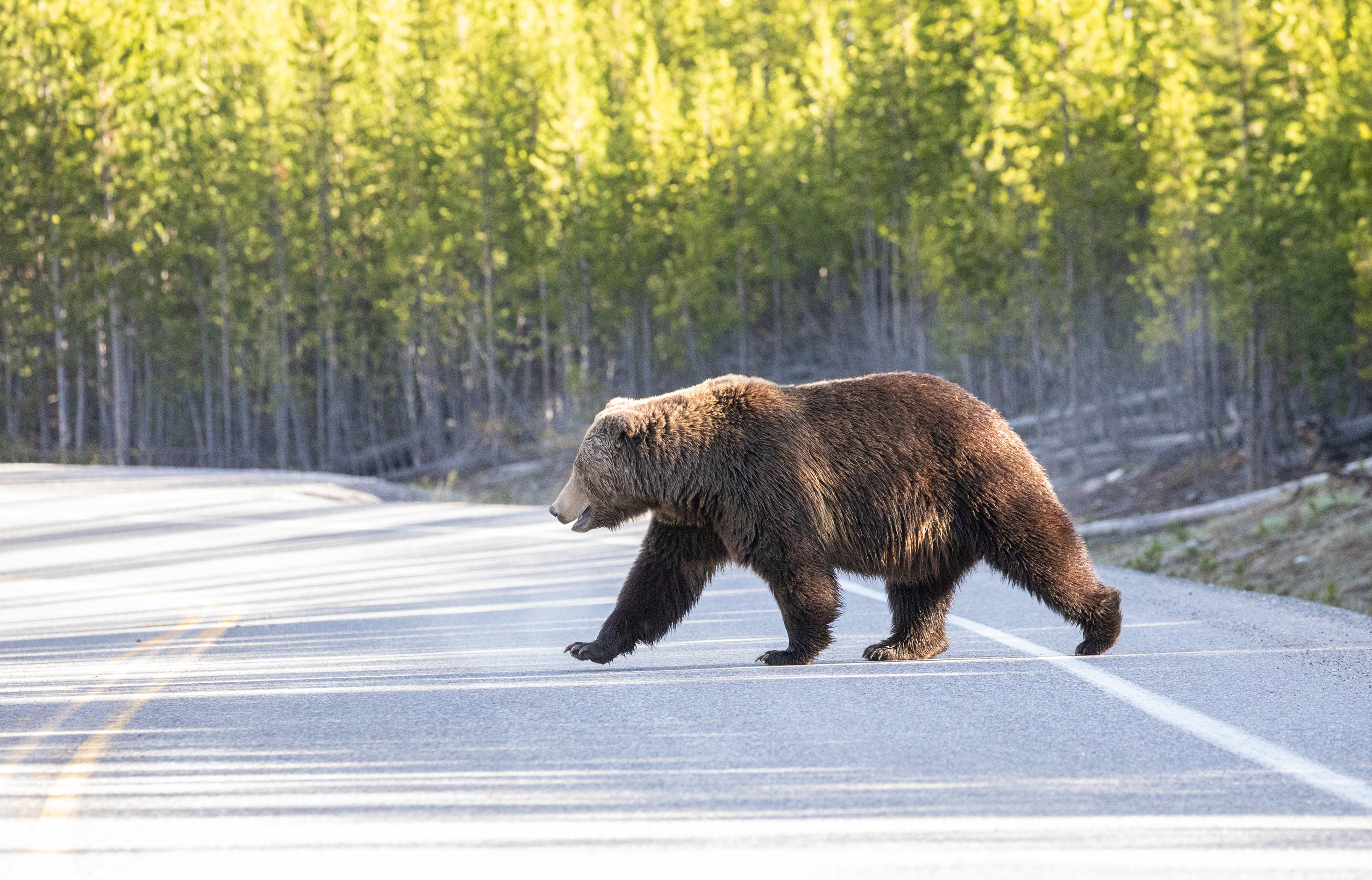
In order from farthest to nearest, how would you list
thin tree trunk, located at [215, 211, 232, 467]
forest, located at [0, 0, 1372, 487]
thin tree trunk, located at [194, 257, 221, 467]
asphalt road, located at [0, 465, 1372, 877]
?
1. thin tree trunk, located at [194, 257, 221, 467]
2. thin tree trunk, located at [215, 211, 232, 467]
3. forest, located at [0, 0, 1372, 487]
4. asphalt road, located at [0, 465, 1372, 877]

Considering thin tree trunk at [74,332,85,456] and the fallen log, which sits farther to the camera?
thin tree trunk at [74,332,85,456]

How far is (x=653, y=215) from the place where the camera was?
46.2 metres

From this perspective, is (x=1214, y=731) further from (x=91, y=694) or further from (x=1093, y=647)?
(x=91, y=694)

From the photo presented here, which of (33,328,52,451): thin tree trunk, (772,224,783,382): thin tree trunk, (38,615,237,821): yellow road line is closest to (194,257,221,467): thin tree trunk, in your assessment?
(33,328,52,451): thin tree trunk

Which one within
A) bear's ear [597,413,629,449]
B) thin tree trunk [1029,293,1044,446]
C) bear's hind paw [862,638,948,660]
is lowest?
bear's hind paw [862,638,948,660]

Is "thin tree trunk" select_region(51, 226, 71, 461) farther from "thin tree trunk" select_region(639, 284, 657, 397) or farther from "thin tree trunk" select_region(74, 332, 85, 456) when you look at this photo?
"thin tree trunk" select_region(639, 284, 657, 397)

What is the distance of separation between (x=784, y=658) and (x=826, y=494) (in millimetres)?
921

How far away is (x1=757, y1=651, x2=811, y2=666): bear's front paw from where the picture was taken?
23.2 feet

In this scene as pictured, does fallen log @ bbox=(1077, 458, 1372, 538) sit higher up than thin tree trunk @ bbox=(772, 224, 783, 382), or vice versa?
thin tree trunk @ bbox=(772, 224, 783, 382)

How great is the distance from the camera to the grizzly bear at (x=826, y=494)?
264 inches

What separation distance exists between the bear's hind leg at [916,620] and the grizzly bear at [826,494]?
200 millimetres

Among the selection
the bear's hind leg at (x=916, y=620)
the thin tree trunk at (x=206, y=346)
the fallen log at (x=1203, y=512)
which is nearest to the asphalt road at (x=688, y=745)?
the bear's hind leg at (x=916, y=620)

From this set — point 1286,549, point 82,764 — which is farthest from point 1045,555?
point 1286,549

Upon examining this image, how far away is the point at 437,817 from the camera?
4426 millimetres
